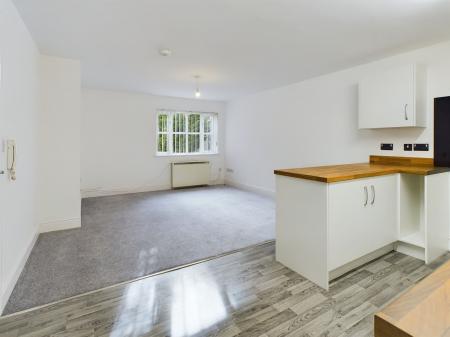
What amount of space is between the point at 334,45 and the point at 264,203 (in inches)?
118

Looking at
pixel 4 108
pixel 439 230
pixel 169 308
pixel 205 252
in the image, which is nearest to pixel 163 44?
pixel 4 108

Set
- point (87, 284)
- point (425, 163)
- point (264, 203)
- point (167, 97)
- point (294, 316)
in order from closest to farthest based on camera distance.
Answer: point (294, 316) → point (87, 284) → point (425, 163) → point (264, 203) → point (167, 97)

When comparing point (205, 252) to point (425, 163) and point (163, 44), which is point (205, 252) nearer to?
point (163, 44)

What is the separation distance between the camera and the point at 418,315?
1.75 ft

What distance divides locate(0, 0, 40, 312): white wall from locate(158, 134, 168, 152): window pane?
3473mm

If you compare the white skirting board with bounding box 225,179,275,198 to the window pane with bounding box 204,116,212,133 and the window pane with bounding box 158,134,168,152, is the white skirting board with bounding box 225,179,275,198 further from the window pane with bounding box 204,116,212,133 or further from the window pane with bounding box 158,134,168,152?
the window pane with bounding box 158,134,168,152

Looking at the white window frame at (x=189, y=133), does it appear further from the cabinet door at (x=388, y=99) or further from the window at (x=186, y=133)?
the cabinet door at (x=388, y=99)

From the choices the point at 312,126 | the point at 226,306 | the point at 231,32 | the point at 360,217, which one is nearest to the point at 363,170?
the point at 360,217

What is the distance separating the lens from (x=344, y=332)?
159cm

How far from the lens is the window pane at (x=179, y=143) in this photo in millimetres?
6797

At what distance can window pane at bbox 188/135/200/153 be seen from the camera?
23.1ft

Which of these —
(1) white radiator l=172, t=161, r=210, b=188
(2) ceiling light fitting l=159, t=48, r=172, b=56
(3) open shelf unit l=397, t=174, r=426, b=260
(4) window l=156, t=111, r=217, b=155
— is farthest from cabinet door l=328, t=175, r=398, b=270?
(4) window l=156, t=111, r=217, b=155

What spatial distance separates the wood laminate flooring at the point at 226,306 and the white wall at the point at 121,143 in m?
4.21

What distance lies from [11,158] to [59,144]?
4.85 ft
